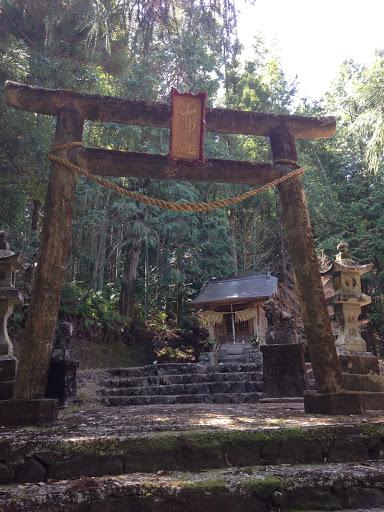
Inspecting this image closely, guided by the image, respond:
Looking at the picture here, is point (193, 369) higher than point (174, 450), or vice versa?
point (193, 369)

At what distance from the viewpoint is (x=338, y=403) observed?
152 inches

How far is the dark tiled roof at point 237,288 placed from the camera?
1628cm

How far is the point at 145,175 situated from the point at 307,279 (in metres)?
2.23

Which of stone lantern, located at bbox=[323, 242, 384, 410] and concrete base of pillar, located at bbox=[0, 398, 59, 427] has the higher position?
stone lantern, located at bbox=[323, 242, 384, 410]

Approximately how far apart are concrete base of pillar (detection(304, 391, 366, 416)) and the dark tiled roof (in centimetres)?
1204

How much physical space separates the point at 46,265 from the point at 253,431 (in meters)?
2.53

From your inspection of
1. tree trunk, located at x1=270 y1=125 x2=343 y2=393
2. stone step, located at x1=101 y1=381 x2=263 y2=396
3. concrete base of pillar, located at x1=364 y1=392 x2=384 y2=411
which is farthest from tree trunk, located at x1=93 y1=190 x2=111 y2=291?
concrete base of pillar, located at x1=364 y1=392 x2=384 y2=411

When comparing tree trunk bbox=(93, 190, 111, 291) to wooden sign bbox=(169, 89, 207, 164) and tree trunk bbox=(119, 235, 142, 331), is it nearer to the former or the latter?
tree trunk bbox=(119, 235, 142, 331)

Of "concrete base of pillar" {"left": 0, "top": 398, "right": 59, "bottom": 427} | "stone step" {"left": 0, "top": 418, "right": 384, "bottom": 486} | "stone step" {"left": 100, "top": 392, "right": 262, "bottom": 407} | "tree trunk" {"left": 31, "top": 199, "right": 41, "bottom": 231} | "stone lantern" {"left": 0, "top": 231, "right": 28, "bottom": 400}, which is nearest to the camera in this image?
"stone step" {"left": 0, "top": 418, "right": 384, "bottom": 486}

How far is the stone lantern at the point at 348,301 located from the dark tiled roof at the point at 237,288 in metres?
9.54

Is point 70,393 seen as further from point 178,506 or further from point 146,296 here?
point 146,296

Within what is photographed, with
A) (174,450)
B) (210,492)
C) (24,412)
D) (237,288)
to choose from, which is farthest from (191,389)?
(237,288)

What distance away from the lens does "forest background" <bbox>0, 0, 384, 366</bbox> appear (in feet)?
29.8

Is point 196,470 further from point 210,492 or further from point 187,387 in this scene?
point 187,387
